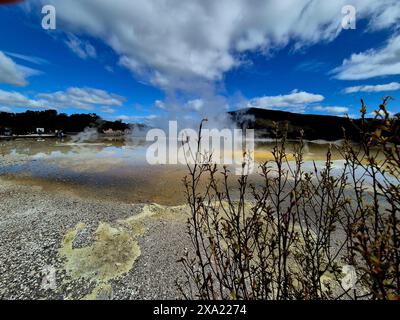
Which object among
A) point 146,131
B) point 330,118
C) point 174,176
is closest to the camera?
point 174,176

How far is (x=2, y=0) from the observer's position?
604 millimetres

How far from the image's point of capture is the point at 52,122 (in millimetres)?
105125

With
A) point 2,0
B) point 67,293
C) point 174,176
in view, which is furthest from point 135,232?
point 174,176

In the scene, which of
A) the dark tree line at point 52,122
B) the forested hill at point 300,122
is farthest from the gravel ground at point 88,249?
the dark tree line at point 52,122

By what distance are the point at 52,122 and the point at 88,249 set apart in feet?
389

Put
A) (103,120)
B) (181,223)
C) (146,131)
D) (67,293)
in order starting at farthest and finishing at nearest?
(103,120) → (146,131) → (181,223) → (67,293)

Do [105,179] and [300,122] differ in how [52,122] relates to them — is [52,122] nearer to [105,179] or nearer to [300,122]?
[105,179]

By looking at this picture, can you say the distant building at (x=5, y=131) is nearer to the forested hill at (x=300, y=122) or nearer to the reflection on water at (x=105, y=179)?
the reflection on water at (x=105, y=179)

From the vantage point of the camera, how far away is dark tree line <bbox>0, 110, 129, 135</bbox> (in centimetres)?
9512

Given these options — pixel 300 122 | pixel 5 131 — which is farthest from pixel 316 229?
pixel 5 131
